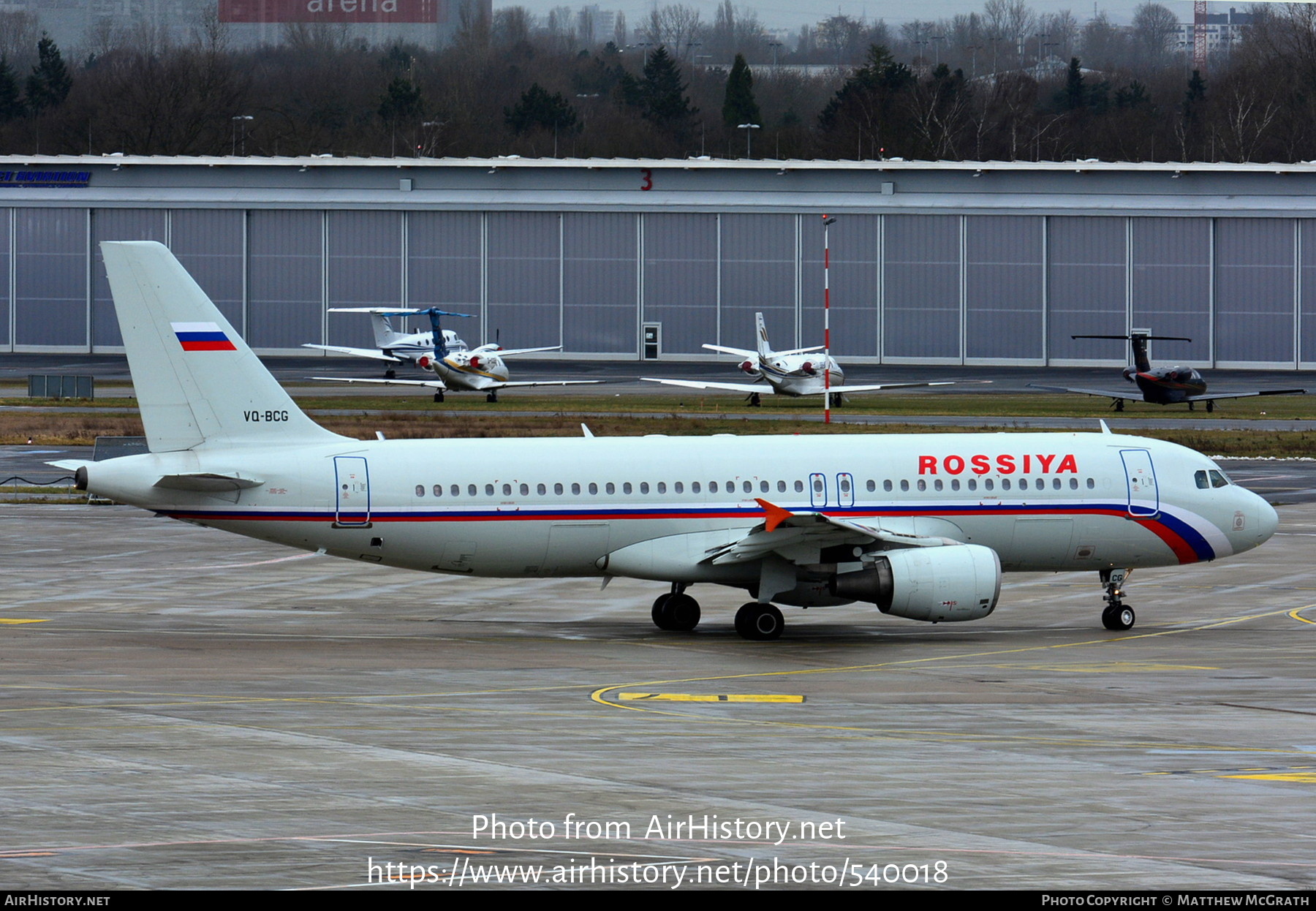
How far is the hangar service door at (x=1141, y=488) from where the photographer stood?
1206 inches

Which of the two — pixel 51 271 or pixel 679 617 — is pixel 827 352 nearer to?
pixel 679 617

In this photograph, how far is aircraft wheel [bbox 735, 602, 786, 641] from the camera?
29078mm

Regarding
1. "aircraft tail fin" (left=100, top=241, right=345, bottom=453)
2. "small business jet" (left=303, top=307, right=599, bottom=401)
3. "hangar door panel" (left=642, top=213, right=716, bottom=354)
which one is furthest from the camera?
"hangar door panel" (left=642, top=213, right=716, bottom=354)

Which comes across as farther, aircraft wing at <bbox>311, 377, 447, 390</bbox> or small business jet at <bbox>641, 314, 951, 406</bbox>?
aircraft wing at <bbox>311, 377, 447, 390</bbox>

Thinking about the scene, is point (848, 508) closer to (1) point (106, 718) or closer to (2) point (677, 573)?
(2) point (677, 573)

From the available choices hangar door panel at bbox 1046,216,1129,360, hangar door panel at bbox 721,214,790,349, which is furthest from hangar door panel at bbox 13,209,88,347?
hangar door panel at bbox 1046,216,1129,360

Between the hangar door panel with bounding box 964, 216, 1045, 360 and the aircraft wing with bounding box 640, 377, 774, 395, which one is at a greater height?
the hangar door panel with bounding box 964, 216, 1045, 360

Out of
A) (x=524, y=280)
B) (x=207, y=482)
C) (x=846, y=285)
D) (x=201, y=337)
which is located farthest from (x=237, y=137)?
(x=207, y=482)

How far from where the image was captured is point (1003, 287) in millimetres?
112562

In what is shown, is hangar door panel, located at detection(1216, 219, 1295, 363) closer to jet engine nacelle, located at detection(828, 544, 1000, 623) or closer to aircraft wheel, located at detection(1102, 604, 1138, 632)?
aircraft wheel, located at detection(1102, 604, 1138, 632)

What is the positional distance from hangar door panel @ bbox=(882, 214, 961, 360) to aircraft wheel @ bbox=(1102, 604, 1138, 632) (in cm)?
8408

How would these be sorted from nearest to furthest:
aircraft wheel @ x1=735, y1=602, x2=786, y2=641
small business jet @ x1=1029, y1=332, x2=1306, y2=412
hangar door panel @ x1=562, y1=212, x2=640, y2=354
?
aircraft wheel @ x1=735, y1=602, x2=786, y2=641
small business jet @ x1=1029, y1=332, x2=1306, y2=412
hangar door panel @ x1=562, y1=212, x2=640, y2=354

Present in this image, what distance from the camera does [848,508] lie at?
97.3 feet

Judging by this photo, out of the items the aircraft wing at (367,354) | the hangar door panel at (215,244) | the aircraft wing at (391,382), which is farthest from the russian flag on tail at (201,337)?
the hangar door panel at (215,244)
